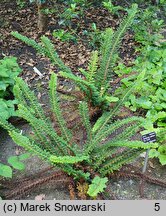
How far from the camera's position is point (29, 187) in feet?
9.43

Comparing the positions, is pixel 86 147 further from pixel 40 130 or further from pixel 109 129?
pixel 40 130

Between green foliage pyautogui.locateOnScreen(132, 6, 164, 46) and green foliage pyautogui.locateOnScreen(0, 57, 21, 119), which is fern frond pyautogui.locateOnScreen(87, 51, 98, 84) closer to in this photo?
green foliage pyautogui.locateOnScreen(0, 57, 21, 119)

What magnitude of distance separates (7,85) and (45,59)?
1044 mm

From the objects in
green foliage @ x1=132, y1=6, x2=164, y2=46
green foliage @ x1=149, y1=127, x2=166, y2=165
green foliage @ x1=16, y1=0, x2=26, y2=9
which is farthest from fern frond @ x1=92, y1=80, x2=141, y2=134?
green foliage @ x1=16, y1=0, x2=26, y2=9

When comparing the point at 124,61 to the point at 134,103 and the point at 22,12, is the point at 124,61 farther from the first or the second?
the point at 22,12

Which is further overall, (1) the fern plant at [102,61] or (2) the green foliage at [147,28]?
(2) the green foliage at [147,28]

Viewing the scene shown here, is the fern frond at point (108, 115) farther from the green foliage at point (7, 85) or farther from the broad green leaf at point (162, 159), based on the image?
the green foliage at point (7, 85)

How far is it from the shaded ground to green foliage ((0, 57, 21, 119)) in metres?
0.27

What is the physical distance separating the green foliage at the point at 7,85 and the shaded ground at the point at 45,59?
0.89 feet

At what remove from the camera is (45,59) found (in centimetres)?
458

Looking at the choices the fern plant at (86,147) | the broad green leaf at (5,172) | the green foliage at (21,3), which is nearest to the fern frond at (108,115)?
the fern plant at (86,147)

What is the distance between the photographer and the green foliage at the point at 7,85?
3.41 m

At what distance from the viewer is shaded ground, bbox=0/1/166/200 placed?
301cm

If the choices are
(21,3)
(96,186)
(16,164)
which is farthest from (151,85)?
(21,3)
